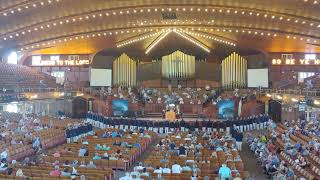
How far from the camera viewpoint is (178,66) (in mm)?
45688

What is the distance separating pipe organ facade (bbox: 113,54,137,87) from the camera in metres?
46.3

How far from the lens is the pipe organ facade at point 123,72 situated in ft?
152

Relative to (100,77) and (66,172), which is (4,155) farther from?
(100,77)

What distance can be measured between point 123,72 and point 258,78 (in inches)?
569

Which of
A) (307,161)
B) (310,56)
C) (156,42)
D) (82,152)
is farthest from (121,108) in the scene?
(307,161)

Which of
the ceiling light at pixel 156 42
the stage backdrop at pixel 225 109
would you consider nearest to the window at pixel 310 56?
the stage backdrop at pixel 225 109

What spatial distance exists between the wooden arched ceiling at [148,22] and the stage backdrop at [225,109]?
7.65 meters

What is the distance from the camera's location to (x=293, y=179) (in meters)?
15.8

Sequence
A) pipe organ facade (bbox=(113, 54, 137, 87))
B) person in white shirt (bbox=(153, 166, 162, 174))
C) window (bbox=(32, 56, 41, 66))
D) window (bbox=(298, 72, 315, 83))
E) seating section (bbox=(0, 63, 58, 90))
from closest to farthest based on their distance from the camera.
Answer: person in white shirt (bbox=(153, 166, 162, 174)), seating section (bbox=(0, 63, 58, 90)), window (bbox=(298, 72, 315, 83)), pipe organ facade (bbox=(113, 54, 137, 87)), window (bbox=(32, 56, 41, 66))

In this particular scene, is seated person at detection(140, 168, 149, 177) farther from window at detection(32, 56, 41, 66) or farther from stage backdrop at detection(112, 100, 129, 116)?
window at detection(32, 56, 41, 66)

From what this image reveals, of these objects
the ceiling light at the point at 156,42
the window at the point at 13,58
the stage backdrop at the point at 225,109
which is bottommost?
the stage backdrop at the point at 225,109

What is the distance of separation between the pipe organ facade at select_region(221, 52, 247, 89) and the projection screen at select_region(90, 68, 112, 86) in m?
12.5

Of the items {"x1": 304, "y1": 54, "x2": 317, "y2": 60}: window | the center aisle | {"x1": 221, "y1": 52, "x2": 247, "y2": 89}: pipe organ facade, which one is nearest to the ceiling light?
{"x1": 221, "y1": 52, "x2": 247, "y2": 89}: pipe organ facade

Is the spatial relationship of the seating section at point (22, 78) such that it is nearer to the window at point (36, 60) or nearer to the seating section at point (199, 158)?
the window at point (36, 60)
